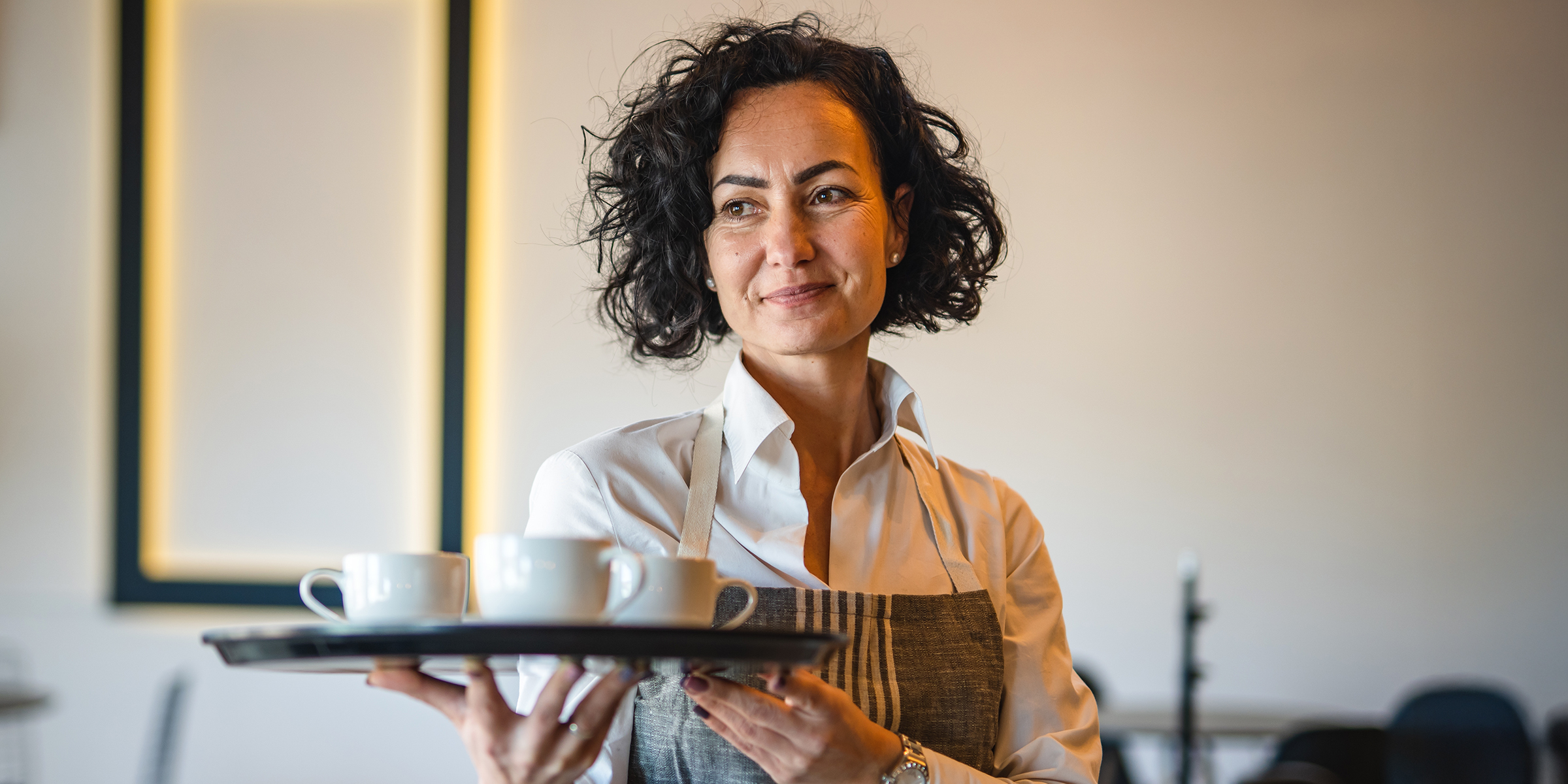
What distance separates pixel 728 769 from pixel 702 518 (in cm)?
27

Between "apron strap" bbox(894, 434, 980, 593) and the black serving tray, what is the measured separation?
2.09 feet

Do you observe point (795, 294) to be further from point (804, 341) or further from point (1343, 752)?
point (1343, 752)

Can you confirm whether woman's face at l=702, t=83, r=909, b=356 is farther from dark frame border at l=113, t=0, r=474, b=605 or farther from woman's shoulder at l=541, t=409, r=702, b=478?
dark frame border at l=113, t=0, r=474, b=605

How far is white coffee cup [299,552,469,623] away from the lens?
865mm

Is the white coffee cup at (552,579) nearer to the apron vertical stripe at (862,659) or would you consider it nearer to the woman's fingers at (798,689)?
the woman's fingers at (798,689)

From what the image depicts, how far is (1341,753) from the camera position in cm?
314

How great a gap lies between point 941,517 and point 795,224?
398 millimetres

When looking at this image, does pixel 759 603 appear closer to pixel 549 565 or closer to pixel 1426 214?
pixel 549 565

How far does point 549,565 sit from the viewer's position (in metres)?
0.83

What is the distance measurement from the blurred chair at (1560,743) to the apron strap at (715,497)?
10.0 feet

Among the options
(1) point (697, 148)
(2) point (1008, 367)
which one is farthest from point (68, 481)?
(1) point (697, 148)

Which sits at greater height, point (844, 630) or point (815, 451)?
point (815, 451)

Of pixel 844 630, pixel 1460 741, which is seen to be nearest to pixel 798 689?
pixel 844 630

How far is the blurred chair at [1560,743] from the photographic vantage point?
11.8 feet
